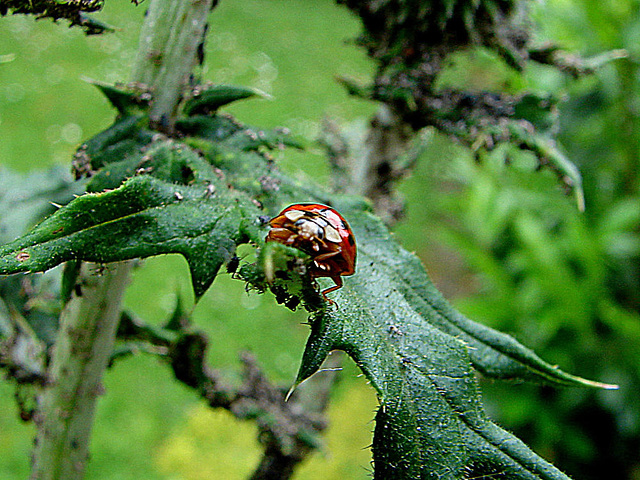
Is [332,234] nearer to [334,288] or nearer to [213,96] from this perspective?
[334,288]

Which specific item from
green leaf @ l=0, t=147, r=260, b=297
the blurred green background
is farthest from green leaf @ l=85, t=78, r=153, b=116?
the blurred green background

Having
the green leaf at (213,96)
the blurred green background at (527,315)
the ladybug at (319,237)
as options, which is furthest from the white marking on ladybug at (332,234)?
the blurred green background at (527,315)

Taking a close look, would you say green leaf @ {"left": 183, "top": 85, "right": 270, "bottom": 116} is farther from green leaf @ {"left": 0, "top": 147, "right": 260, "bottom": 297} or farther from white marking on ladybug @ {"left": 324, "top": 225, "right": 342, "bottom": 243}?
white marking on ladybug @ {"left": 324, "top": 225, "right": 342, "bottom": 243}

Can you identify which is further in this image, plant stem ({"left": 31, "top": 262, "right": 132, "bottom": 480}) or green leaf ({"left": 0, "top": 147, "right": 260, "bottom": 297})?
plant stem ({"left": 31, "top": 262, "right": 132, "bottom": 480})

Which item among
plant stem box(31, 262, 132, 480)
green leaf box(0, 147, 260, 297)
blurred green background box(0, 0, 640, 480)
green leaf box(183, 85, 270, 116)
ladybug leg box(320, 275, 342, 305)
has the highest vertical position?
green leaf box(183, 85, 270, 116)

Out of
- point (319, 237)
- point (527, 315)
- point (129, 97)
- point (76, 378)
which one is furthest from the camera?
point (527, 315)

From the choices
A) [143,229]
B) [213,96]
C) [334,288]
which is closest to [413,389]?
[334,288]

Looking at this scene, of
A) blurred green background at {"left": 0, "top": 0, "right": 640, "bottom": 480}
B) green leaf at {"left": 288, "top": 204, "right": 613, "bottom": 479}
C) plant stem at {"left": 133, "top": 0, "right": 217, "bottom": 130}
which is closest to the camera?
green leaf at {"left": 288, "top": 204, "right": 613, "bottom": 479}
